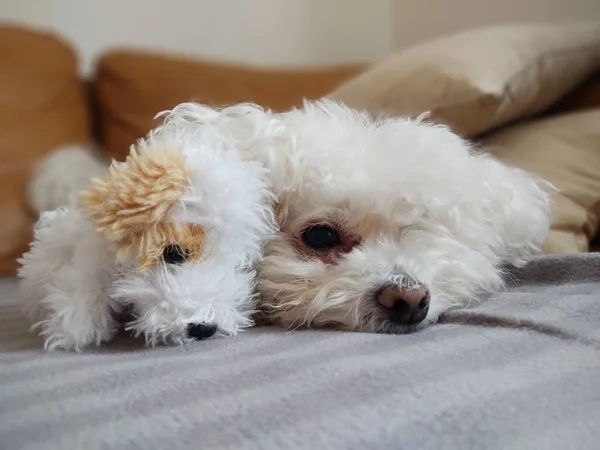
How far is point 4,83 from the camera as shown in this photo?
5.05 ft

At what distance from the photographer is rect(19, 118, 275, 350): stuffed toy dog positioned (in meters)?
0.61

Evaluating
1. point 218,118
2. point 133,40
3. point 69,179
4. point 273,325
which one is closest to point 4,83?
point 69,179

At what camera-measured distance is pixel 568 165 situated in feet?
3.49

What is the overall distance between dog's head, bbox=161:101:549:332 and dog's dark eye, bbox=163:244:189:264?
12 cm

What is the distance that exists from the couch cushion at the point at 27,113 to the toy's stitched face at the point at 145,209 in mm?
880

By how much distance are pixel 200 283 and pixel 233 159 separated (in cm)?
15

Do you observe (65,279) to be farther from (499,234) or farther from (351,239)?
(499,234)

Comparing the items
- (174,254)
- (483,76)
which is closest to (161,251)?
(174,254)

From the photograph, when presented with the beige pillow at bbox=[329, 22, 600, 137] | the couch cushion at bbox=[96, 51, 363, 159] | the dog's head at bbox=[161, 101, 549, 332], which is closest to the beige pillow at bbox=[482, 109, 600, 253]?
the beige pillow at bbox=[329, 22, 600, 137]

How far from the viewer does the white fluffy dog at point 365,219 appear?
702mm

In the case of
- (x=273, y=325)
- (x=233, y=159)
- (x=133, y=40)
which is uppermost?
(x=133, y=40)

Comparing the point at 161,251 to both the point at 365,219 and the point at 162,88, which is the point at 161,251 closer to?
the point at 365,219

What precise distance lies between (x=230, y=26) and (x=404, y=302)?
63.5 inches

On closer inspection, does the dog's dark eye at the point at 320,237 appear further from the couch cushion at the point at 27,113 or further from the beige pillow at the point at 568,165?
the couch cushion at the point at 27,113
